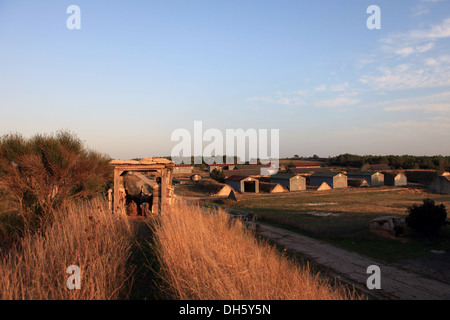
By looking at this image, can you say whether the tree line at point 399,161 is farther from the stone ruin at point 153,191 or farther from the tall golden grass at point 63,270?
the tall golden grass at point 63,270

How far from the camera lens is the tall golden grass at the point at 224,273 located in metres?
3.95

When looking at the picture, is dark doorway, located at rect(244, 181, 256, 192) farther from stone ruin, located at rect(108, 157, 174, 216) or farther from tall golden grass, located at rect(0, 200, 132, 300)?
tall golden grass, located at rect(0, 200, 132, 300)

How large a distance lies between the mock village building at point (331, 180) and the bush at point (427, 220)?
1276 inches

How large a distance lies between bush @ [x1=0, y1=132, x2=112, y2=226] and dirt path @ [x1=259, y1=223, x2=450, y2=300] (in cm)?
867

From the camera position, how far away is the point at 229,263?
4.85 m

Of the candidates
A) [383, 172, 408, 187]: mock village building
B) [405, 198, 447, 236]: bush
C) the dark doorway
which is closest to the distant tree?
the dark doorway

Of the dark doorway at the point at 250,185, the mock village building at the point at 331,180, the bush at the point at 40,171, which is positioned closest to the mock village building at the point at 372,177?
the mock village building at the point at 331,180

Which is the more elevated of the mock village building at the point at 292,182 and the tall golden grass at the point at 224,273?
the tall golden grass at the point at 224,273

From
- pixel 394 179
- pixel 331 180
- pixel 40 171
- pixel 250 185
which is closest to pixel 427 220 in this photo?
pixel 40 171

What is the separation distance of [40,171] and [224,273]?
9299 millimetres

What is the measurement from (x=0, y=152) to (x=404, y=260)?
52.3ft

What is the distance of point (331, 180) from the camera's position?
152ft
